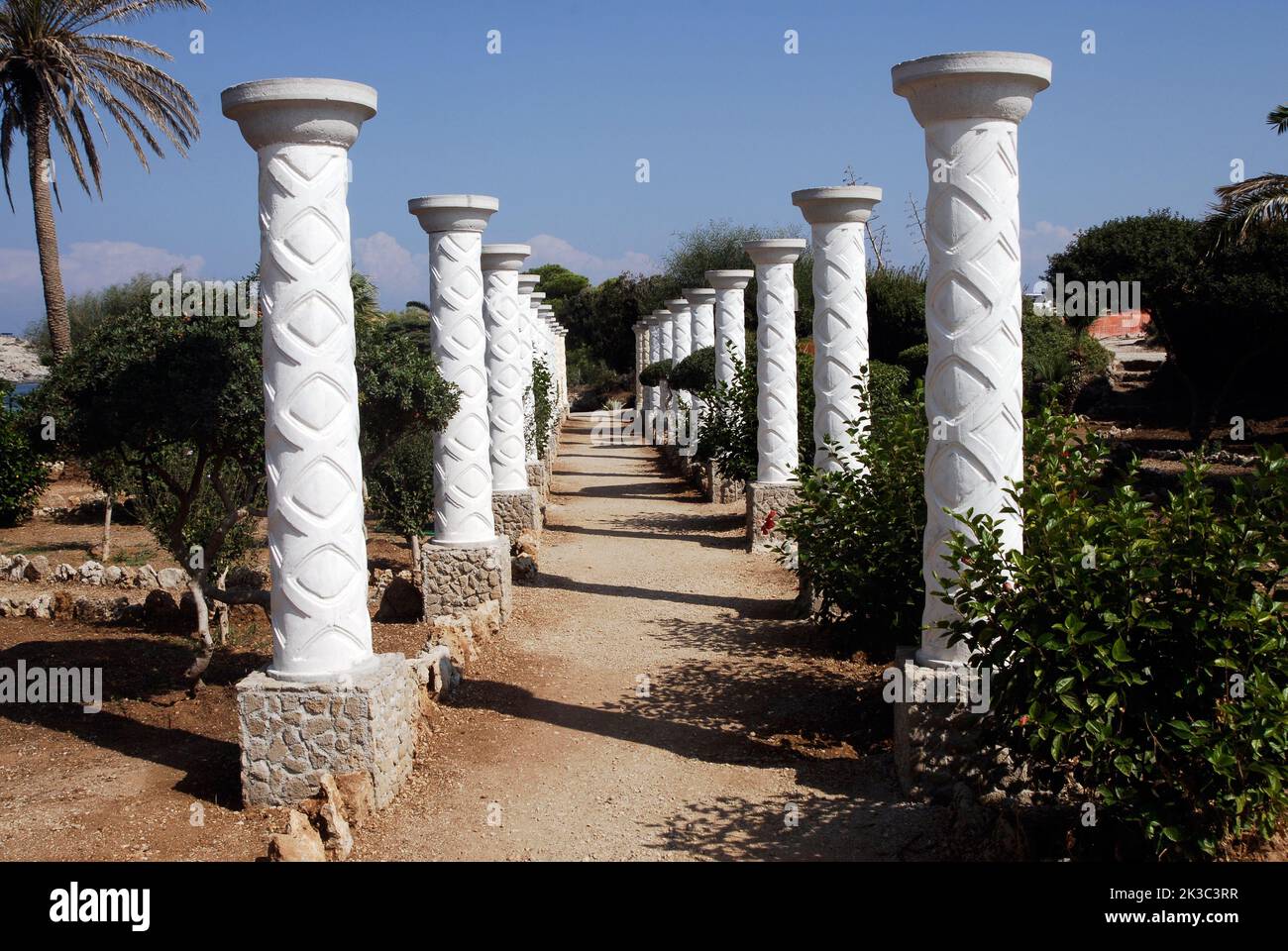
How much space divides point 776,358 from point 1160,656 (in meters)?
8.80

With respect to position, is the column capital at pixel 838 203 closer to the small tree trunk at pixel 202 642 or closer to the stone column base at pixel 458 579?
the stone column base at pixel 458 579

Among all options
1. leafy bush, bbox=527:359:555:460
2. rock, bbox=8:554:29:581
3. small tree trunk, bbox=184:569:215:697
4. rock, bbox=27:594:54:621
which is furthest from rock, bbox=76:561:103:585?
leafy bush, bbox=527:359:555:460

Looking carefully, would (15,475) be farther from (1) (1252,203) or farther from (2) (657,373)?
(1) (1252,203)

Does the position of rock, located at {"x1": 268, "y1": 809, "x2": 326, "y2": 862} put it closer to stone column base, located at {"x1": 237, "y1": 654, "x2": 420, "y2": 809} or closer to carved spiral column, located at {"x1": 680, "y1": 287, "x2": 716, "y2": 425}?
stone column base, located at {"x1": 237, "y1": 654, "x2": 420, "y2": 809}

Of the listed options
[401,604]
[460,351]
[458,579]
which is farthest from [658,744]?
[460,351]

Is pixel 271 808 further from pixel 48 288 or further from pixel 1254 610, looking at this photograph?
pixel 48 288

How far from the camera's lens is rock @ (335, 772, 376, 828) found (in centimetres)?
550

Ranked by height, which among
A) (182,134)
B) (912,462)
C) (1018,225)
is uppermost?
(182,134)

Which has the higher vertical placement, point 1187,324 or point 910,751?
point 1187,324

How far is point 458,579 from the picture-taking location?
31.0ft

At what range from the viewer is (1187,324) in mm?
22156

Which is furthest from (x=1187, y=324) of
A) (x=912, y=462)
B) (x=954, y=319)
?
(x=954, y=319)

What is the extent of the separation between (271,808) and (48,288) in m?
15.4
